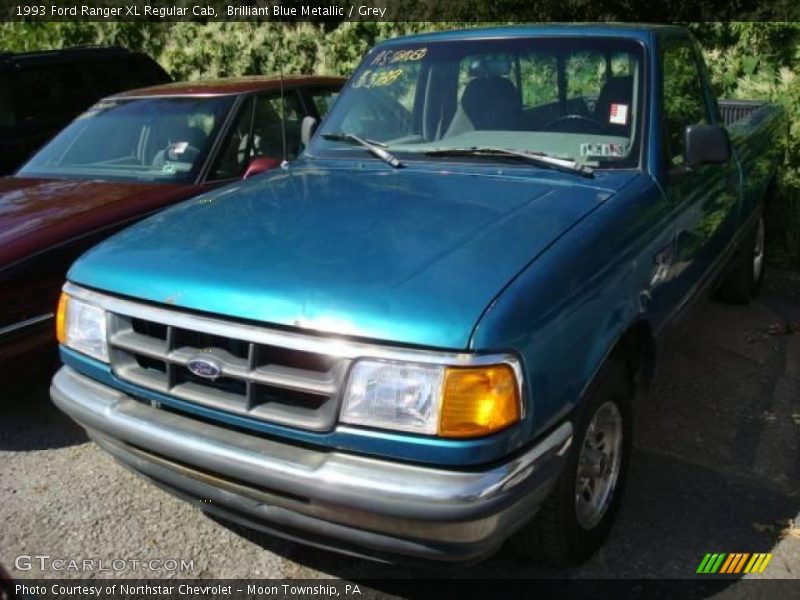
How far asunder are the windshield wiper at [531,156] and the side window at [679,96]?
18.5 inches

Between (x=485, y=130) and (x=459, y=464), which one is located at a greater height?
(x=485, y=130)

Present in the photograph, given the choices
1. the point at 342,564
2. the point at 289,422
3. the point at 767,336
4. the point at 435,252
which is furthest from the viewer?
the point at 767,336

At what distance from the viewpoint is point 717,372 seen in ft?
14.5

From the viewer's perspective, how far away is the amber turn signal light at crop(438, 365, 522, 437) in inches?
80.6

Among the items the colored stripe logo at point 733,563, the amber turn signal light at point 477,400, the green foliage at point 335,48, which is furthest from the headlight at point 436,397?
the green foliage at point 335,48

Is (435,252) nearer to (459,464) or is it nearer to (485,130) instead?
(459,464)

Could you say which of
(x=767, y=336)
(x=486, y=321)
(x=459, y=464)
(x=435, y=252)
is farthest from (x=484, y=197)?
(x=767, y=336)

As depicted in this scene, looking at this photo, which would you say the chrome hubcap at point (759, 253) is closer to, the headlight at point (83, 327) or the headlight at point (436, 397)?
the headlight at point (436, 397)

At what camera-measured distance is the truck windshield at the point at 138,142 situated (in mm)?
4816

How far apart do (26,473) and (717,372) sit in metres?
3.69

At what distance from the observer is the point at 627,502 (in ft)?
10.5

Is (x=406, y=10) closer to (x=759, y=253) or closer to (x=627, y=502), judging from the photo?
(x=759, y=253)

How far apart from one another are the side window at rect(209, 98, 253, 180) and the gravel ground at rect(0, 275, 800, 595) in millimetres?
1707

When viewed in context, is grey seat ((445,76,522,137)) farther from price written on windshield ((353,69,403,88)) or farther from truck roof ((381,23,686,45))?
price written on windshield ((353,69,403,88))
